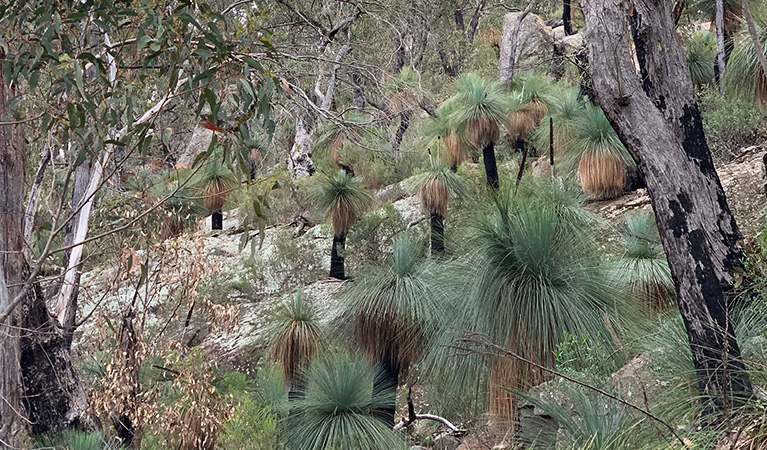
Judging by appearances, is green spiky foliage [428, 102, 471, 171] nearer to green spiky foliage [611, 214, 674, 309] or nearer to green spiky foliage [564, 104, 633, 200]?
green spiky foliage [564, 104, 633, 200]

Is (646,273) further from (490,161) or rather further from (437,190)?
(490,161)

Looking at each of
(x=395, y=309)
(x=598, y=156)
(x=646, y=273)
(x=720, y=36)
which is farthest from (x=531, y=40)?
(x=395, y=309)

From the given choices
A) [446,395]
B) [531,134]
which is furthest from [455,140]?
[446,395]

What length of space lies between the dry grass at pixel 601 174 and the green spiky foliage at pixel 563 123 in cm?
63

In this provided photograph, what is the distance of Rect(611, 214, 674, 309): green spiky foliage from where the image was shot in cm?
755

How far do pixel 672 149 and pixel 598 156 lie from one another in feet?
28.1

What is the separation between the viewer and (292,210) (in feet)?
53.3

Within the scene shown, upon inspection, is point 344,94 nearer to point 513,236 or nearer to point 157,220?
point 157,220

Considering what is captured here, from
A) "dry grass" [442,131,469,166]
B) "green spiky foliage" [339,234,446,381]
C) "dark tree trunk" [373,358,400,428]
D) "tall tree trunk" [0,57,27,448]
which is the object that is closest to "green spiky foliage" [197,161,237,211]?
"dry grass" [442,131,469,166]

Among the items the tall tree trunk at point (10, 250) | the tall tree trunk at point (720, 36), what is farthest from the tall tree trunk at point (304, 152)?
the tall tree trunk at point (10, 250)

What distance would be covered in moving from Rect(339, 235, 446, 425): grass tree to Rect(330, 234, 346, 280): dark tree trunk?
4.94 meters

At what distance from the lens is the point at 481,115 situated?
12.4 metres

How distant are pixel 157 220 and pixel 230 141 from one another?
4272 millimetres

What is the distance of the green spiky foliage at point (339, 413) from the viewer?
683 cm
